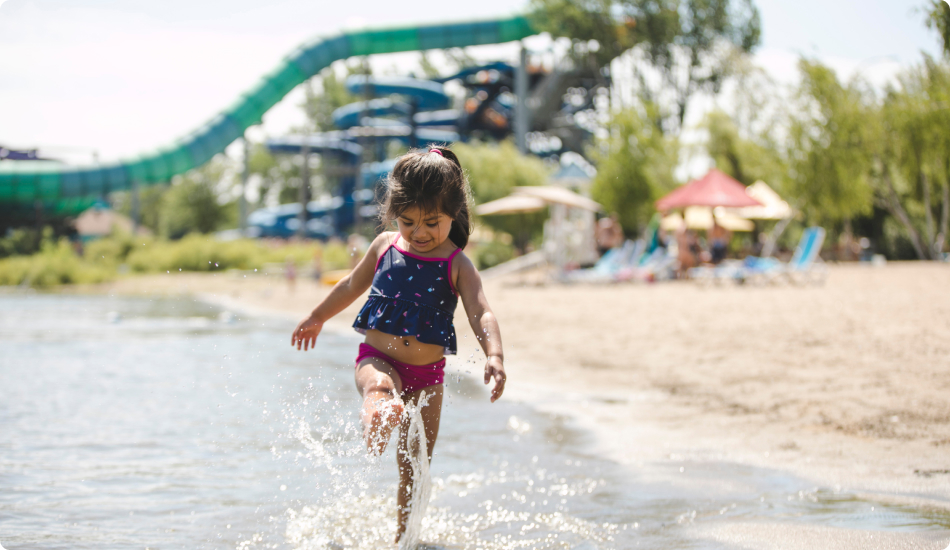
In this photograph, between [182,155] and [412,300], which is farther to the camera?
[182,155]

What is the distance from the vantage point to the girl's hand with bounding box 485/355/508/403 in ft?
9.74

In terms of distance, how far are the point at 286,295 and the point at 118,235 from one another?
14.4m

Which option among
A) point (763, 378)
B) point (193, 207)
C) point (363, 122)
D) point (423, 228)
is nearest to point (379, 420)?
point (423, 228)

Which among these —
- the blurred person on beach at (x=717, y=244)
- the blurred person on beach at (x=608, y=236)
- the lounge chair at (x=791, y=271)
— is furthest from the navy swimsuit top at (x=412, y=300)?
the blurred person on beach at (x=608, y=236)

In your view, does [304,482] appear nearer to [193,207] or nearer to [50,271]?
[50,271]

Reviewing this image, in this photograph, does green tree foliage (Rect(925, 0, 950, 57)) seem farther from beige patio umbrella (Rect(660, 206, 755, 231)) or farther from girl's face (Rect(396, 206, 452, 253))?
beige patio umbrella (Rect(660, 206, 755, 231))

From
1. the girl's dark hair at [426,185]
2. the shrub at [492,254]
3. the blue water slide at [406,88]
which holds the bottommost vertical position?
the shrub at [492,254]

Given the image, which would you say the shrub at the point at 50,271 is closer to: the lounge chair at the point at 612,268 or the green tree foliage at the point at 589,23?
the lounge chair at the point at 612,268

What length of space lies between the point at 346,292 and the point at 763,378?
4.71m

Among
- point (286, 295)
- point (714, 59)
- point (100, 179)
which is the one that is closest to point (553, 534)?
point (286, 295)

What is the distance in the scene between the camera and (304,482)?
15.4ft

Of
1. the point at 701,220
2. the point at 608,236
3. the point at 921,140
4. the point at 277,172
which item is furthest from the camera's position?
the point at 277,172

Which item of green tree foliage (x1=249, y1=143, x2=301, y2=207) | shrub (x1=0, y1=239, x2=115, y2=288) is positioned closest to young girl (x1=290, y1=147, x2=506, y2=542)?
shrub (x1=0, y1=239, x2=115, y2=288)

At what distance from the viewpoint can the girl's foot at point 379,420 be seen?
9.92 ft
